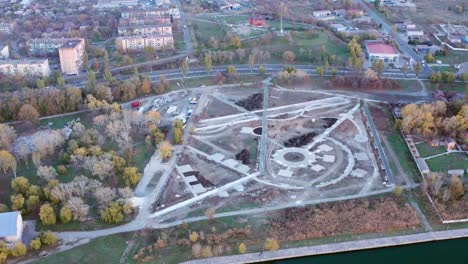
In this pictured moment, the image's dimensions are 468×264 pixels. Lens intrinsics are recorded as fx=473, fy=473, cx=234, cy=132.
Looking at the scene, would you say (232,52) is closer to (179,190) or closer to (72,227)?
(179,190)

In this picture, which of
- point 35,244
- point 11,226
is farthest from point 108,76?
point 35,244

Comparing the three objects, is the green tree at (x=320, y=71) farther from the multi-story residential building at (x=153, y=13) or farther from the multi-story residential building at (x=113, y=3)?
the multi-story residential building at (x=113, y=3)

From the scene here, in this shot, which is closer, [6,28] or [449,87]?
[449,87]

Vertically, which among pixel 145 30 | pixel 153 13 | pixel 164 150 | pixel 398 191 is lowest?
pixel 398 191

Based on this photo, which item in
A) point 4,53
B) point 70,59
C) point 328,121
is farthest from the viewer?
point 4,53

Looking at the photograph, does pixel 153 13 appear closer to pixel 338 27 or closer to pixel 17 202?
pixel 338 27

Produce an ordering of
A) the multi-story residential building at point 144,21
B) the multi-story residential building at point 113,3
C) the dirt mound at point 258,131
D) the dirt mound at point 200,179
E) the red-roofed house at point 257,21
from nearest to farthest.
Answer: the dirt mound at point 200,179 < the dirt mound at point 258,131 < the multi-story residential building at point 144,21 < the red-roofed house at point 257,21 < the multi-story residential building at point 113,3

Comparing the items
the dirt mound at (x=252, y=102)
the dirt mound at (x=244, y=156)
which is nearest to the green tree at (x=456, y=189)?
the dirt mound at (x=244, y=156)
